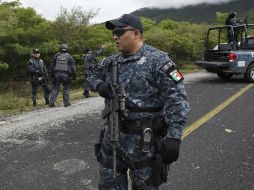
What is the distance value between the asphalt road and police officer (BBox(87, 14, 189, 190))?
60.9 inches

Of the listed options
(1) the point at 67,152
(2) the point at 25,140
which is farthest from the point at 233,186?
(2) the point at 25,140

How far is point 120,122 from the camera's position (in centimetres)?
319

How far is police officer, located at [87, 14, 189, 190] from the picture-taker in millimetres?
3074

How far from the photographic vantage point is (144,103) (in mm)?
3160

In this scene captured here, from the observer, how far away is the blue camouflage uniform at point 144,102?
3059 mm

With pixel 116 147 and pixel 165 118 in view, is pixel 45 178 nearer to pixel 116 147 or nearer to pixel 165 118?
pixel 116 147

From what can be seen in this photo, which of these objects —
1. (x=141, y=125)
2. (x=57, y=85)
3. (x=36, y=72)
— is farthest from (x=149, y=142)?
(x=36, y=72)

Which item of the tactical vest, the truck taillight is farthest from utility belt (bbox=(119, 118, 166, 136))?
the truck taillight

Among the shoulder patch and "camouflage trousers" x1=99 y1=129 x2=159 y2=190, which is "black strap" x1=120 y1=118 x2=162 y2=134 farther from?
the shoulder patch

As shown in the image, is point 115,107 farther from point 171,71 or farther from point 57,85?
point 57,85

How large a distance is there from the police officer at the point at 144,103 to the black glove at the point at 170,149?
5 centimetres

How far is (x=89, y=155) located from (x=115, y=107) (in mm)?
2890

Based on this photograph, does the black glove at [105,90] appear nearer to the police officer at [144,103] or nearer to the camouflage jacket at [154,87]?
the police officer at [144,103]

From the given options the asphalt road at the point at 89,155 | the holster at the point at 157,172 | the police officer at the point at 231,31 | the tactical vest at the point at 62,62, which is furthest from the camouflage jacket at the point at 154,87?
the police officer at the point at 231,31
